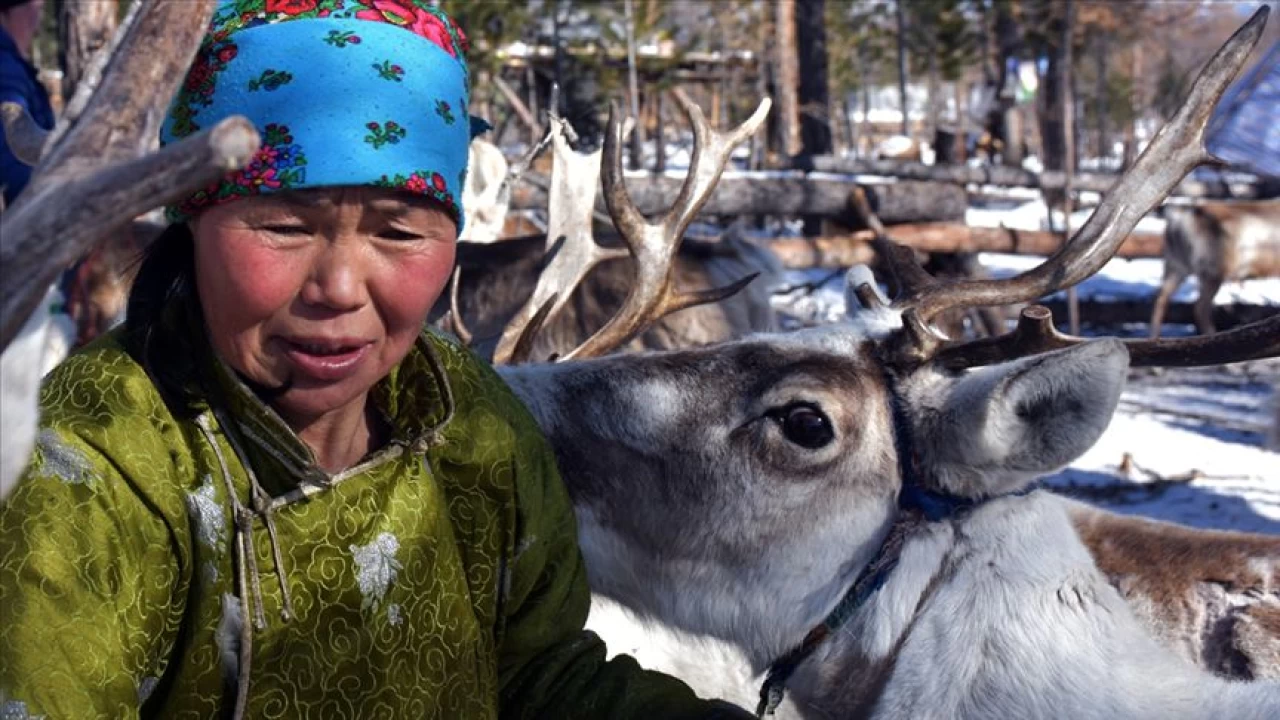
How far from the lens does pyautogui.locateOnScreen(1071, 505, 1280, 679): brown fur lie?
2754 millimetres

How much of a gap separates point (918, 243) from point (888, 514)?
8851mm

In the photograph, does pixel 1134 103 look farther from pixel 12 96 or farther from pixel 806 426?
pixel 806 426

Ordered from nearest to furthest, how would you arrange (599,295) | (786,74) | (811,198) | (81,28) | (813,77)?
(599,295)
(81,28)
(811,198)
(813,77)
(786,74)

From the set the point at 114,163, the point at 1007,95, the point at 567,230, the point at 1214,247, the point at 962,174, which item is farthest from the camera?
the point at 1007,95

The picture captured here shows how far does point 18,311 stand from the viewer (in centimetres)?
80

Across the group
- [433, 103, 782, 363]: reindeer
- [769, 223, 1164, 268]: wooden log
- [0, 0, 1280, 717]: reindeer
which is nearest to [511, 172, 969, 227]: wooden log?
[769, 223, 1164, 268]: wooden log

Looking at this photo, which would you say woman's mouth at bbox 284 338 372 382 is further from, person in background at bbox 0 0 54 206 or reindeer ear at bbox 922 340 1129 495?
person in background at bbox 0 0 54 206

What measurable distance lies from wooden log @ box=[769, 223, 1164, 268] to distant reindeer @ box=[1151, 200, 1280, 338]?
0.95 m

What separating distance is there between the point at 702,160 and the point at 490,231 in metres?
3.82

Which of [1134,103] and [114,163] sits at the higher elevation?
[114,163]

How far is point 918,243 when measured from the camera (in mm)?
10953

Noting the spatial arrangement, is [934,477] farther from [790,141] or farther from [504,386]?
[790,141]

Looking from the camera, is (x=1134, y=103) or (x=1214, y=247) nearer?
(x=1214, y=247)

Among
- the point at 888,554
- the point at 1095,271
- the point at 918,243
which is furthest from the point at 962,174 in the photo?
the point at 888,554
